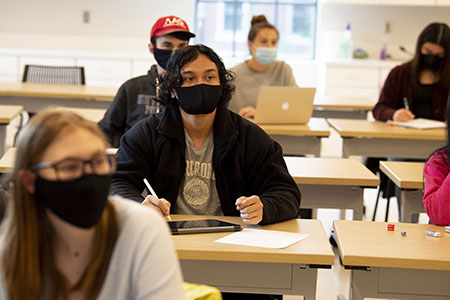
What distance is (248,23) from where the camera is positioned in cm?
780

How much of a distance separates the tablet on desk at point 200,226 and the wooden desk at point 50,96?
9.76 feet

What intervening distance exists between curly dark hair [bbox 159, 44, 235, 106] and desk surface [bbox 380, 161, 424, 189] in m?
0.95

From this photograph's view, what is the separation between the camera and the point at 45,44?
7605 mm

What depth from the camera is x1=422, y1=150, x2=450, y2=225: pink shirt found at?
2.23 meters

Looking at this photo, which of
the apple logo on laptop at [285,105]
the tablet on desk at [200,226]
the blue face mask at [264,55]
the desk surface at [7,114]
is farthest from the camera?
the blue face mask at [264,55]

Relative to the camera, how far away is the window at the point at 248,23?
7777 millimetres

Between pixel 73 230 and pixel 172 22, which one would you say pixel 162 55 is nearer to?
pixel 172 22

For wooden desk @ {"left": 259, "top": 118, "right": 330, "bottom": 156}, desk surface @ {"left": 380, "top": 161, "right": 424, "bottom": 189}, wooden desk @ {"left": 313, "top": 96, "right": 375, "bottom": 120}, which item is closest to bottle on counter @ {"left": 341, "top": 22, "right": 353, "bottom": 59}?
wooden desk @ {"left": 313, "top": 96, "right": 375, "bottom": 120}

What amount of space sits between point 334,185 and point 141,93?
1091 mm

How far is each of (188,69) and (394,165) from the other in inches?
51.9

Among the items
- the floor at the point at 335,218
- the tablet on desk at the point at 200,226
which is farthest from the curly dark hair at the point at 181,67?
the floor at the point at 335,218

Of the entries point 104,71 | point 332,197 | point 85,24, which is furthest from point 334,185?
point 85,24

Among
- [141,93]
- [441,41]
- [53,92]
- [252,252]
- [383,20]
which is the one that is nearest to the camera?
[252,252]

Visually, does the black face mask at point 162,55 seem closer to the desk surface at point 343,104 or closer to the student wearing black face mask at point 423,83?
the student wearing black face mask at point 423,83
